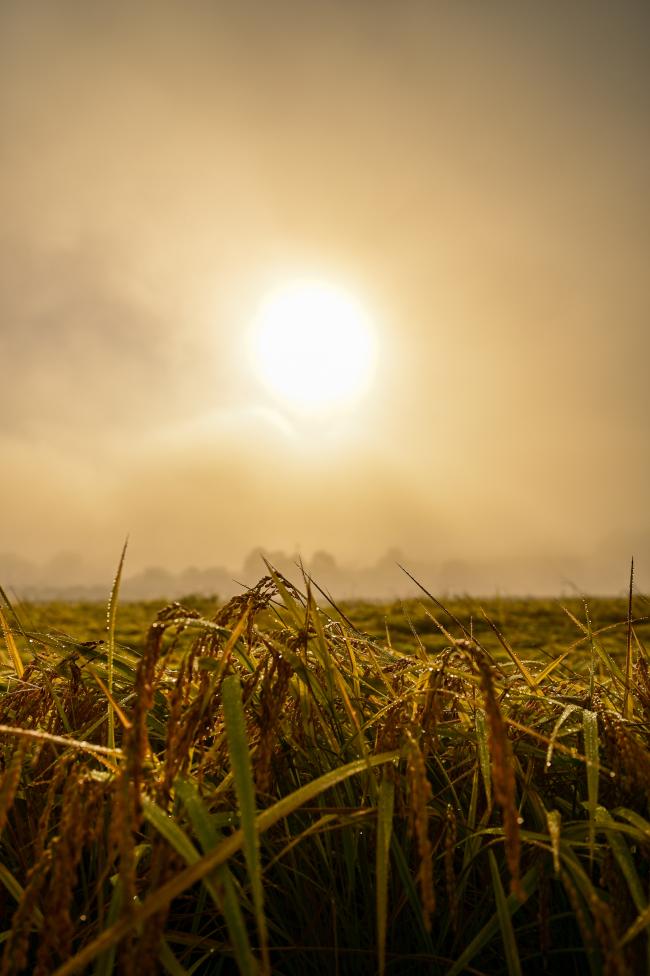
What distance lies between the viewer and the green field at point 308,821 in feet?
4.11

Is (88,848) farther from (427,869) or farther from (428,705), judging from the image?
(427,869)

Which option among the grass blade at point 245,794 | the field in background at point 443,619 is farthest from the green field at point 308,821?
the field in background at point 443,619

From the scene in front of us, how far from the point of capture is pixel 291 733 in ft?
6.73

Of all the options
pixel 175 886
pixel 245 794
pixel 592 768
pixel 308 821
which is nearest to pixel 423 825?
pixel 245 794

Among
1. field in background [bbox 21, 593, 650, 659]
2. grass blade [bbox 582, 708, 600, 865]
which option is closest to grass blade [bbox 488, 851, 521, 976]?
grass blade [bbox 582, 708, 600, 865]

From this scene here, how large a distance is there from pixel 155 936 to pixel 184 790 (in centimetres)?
28

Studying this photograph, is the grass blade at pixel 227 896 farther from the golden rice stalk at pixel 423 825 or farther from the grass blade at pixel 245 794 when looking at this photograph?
the golden rice stalk at pixel 423 825

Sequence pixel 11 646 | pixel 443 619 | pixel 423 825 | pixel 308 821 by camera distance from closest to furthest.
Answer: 1. pixel 423 825
2. pixel 308 821
3. pixel 11 646
4. pixel 443 619

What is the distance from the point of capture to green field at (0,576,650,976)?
4.11 ft

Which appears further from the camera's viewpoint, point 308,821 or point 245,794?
point 308,821

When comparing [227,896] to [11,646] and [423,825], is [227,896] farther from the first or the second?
[11,646]

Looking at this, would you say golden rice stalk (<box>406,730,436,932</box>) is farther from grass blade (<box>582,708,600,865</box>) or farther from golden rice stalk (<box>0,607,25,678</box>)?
Result: golden rice stalk (<box>0,607,25,678</box>)

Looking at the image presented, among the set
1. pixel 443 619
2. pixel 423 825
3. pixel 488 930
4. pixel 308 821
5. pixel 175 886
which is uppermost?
pixel 443 619

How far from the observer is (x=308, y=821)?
1.95 m
